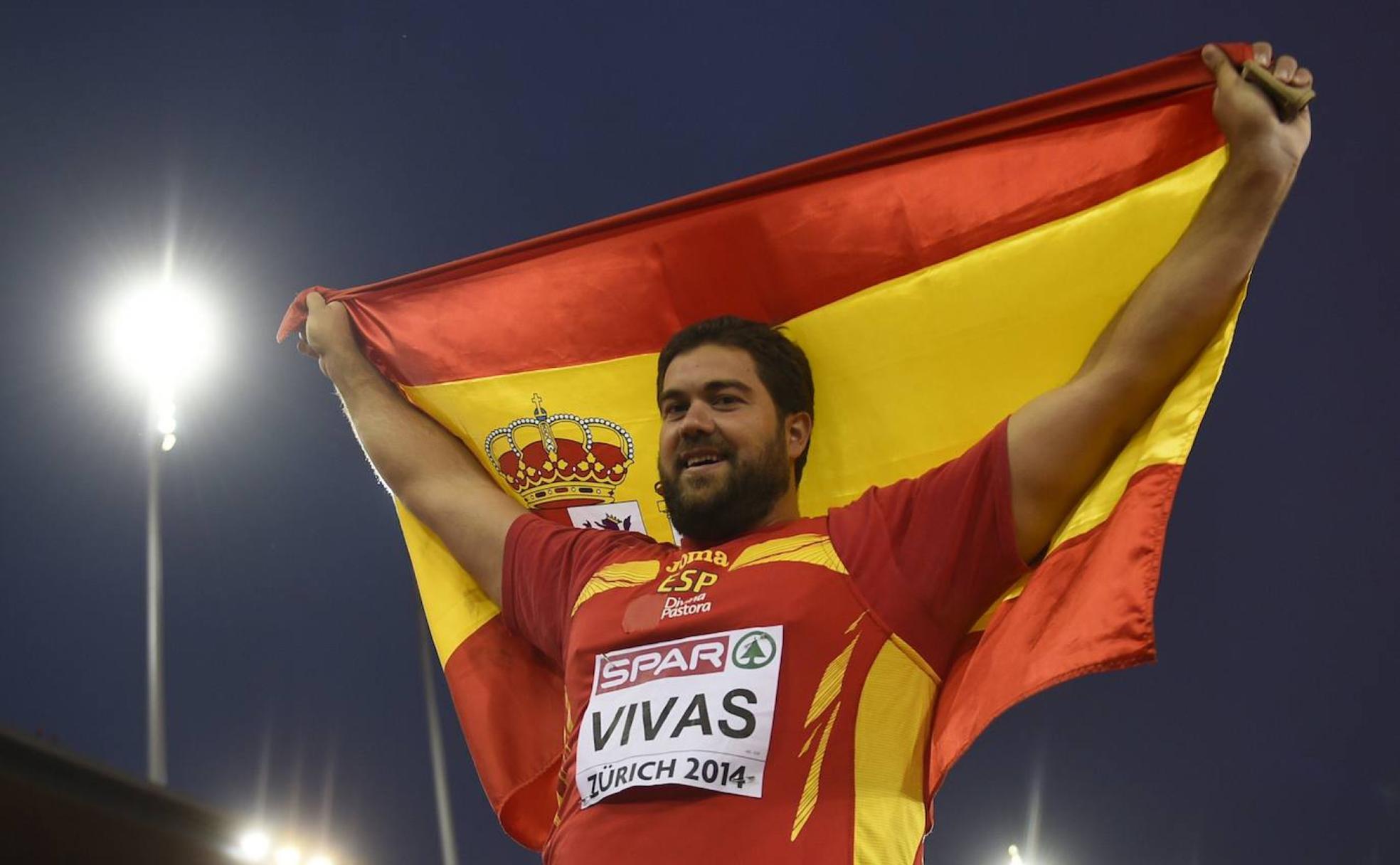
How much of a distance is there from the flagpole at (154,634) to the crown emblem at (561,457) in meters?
3.20

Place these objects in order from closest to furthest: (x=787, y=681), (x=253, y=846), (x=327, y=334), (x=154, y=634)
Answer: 1. (x=253, y=846)
2. (x=787, y=681)
3. (x=327, y=334)
4. (x=154, y=634)

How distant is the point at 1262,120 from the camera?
140 inches

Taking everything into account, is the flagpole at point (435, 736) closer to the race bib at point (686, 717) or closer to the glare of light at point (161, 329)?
the glare of light at point (161, 329)

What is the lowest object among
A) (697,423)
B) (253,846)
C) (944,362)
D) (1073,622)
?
(253,846)

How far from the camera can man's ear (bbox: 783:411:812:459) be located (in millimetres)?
4312

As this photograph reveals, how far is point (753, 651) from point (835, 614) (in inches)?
9.9

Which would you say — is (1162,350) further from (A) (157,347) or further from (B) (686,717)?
(A) (157,347)

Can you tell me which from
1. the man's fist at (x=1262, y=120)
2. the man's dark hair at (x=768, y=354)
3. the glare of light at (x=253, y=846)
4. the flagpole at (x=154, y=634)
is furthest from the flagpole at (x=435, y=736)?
the glare of light at (x=253, y=846)

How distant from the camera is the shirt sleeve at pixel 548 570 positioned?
13.8 ft

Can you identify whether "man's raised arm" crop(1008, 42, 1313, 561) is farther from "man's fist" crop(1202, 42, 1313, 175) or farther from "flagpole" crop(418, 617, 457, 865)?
"flagpole" crop(418, 617, 457, 865)

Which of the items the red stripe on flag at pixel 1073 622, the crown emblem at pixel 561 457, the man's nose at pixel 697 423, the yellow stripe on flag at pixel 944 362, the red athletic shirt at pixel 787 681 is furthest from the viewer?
the crown emblem at pixel 561 457

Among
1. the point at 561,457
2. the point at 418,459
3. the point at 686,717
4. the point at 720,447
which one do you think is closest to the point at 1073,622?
the point at 686,717

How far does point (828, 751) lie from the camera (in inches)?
130

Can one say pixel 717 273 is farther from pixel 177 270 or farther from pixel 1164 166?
pixel 177 270
